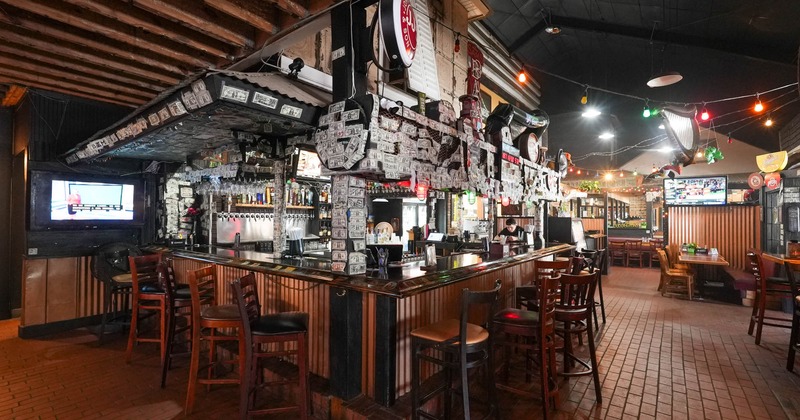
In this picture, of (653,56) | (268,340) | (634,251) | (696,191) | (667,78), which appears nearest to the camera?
(268,340)

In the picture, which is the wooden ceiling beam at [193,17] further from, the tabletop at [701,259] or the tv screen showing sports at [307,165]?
the tabletop at [701,259]

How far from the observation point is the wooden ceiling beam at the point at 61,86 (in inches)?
163

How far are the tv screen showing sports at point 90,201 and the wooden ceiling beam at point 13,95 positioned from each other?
4.26 ft

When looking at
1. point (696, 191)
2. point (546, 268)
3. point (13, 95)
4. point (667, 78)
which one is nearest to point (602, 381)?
point (546, 268)

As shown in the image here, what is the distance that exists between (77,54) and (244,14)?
1.89m

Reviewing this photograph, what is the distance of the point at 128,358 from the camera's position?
13.1ft

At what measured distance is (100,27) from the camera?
2.95 m

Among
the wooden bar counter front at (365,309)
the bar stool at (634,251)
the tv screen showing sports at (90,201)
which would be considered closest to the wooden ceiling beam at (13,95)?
the tv screen showing sports at (90,201)

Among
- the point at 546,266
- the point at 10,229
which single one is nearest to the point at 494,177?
the point at 546,266

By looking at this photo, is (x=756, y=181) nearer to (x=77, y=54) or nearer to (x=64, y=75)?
(x=77, y=54)

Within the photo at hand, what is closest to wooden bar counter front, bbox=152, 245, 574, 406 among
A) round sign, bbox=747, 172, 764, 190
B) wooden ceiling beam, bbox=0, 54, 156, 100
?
wooden ceiling beam, bbox=0, 54, 156, 100

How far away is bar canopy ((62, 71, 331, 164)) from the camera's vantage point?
3088 millimetres

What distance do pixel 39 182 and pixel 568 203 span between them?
51.9ft

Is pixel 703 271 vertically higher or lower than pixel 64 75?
lower
